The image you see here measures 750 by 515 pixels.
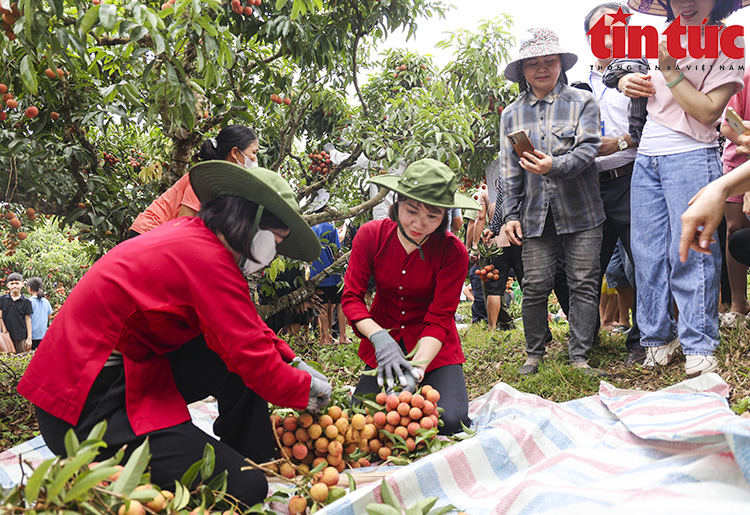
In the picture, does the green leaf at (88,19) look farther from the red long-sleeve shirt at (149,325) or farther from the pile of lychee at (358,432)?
the pile of lychee at (358,432)

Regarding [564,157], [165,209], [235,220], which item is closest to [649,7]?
[564,157]

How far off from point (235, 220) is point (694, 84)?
224 centimetres

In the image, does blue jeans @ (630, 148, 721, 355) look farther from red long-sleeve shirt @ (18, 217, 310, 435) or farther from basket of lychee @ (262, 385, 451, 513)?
red long-sleeve shirt @ (18, 217, 310, 435)

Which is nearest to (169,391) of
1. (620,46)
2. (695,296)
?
(695,296)

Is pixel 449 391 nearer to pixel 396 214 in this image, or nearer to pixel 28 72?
pixel 396 214

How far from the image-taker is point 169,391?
5.45 ft

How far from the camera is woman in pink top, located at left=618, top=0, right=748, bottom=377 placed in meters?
2.46

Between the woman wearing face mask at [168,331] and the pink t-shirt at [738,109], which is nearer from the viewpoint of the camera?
the woman wearing face mask at [168,331]

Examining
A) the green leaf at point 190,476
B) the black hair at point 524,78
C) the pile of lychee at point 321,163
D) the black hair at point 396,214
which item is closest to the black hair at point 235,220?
the green leaf at point 190,476

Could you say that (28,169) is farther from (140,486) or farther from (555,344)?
(555,344)

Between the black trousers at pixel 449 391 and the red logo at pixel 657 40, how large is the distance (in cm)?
181

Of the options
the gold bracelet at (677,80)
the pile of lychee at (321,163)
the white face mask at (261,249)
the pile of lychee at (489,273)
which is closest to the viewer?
the white face mask at (261,249)

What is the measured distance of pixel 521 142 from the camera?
292cm

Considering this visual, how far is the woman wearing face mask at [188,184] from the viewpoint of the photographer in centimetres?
281
